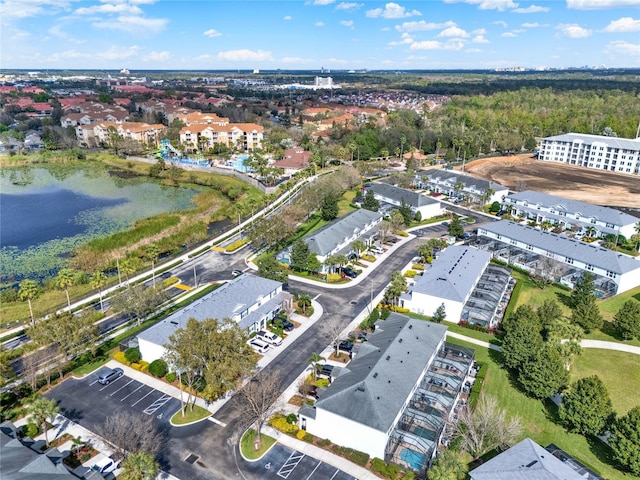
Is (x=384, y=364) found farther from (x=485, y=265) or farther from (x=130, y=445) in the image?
(x=485, y=265)

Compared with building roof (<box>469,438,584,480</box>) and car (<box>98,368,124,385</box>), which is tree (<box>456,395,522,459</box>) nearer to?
building roof (<box>469,438,584,480</box>)

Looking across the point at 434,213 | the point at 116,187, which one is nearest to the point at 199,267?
the point at 434,213

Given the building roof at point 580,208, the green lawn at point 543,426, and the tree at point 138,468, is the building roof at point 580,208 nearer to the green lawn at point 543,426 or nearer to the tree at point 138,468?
the green lawn at point 543,426

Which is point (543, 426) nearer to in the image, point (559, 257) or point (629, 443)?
point (629, 443)

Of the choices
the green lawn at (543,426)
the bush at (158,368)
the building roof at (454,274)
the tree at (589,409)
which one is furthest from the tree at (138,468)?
the building roof at (454,274)

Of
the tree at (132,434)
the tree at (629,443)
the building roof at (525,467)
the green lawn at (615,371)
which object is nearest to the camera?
the building roof at (525,467)

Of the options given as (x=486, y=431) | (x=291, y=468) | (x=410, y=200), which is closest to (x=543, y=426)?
(x=486, y=431)
